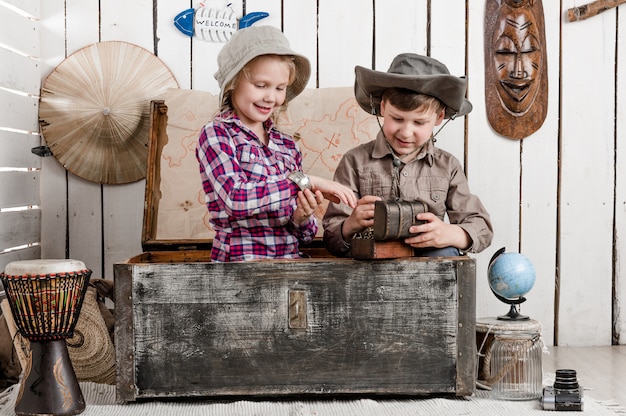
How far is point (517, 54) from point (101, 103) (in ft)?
5.69

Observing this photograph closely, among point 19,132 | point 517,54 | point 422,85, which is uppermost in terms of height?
point 517,54

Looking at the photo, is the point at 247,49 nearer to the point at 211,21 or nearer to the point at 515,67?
the point at 211,21

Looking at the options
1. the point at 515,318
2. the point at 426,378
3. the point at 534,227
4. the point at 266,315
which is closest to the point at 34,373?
the point at 266,315

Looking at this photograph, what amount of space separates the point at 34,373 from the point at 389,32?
1.97 metres

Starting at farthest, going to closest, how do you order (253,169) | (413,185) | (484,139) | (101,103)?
(484,139) → (101,103) → (413,185) → (253,169)

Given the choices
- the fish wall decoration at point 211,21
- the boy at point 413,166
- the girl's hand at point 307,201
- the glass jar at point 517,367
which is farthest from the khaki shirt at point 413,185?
the fish wall decoration at point 211,21

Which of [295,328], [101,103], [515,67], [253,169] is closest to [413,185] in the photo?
[253,169]

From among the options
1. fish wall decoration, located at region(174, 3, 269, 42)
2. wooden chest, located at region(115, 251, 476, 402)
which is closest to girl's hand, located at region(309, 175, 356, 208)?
wooden chest, located at region(115, 251, 476, 402)

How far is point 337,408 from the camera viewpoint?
2238 millimetres

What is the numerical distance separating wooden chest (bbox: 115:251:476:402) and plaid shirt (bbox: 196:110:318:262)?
0.18m

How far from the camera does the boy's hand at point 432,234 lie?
231 cm

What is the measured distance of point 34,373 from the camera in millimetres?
2199

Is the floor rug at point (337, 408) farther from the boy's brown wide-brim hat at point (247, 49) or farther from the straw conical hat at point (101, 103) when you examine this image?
the straw conical hat at point (101, 103)

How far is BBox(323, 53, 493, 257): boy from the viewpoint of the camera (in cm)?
240
